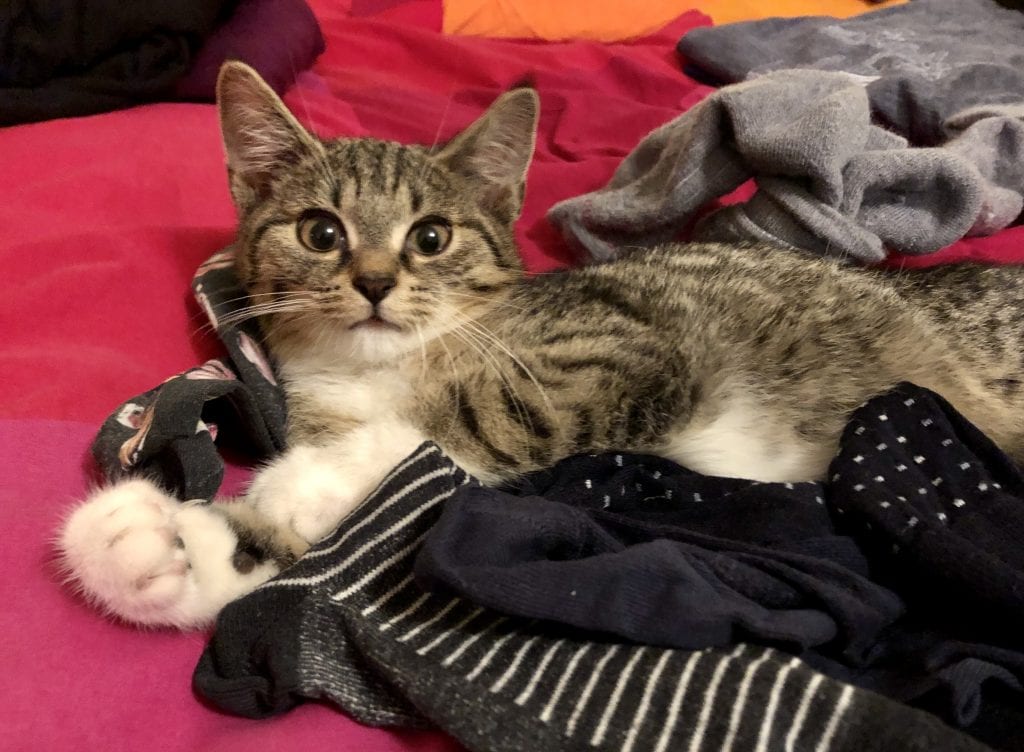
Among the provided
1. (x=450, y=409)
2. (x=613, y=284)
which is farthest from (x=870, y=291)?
(x=450, y=409)

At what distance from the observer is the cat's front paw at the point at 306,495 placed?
101cm

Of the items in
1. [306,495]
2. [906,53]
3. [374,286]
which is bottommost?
[306,495]

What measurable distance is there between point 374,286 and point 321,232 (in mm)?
155

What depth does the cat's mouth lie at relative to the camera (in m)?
1.10

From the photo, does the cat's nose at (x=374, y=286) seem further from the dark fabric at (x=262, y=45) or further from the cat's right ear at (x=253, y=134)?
the dark fabric at (x=262, y=45)

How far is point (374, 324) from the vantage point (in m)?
1.11

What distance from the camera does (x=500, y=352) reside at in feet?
3.74

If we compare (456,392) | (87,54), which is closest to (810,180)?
(456,392)

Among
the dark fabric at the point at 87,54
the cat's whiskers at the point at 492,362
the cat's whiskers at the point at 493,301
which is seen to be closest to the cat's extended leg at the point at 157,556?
the cat's whiskers at the point at 492,362

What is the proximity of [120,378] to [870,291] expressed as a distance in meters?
1.18

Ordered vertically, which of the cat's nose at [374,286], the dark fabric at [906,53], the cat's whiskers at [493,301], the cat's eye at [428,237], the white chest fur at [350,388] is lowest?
the white chest fur at [350,388]

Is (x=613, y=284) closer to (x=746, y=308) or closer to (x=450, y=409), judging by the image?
(x=746, y=308)

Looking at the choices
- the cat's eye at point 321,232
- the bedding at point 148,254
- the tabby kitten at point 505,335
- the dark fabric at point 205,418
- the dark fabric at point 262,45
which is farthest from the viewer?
the dark fabric at point 262,45

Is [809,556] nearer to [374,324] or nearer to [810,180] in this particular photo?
[374,324]
